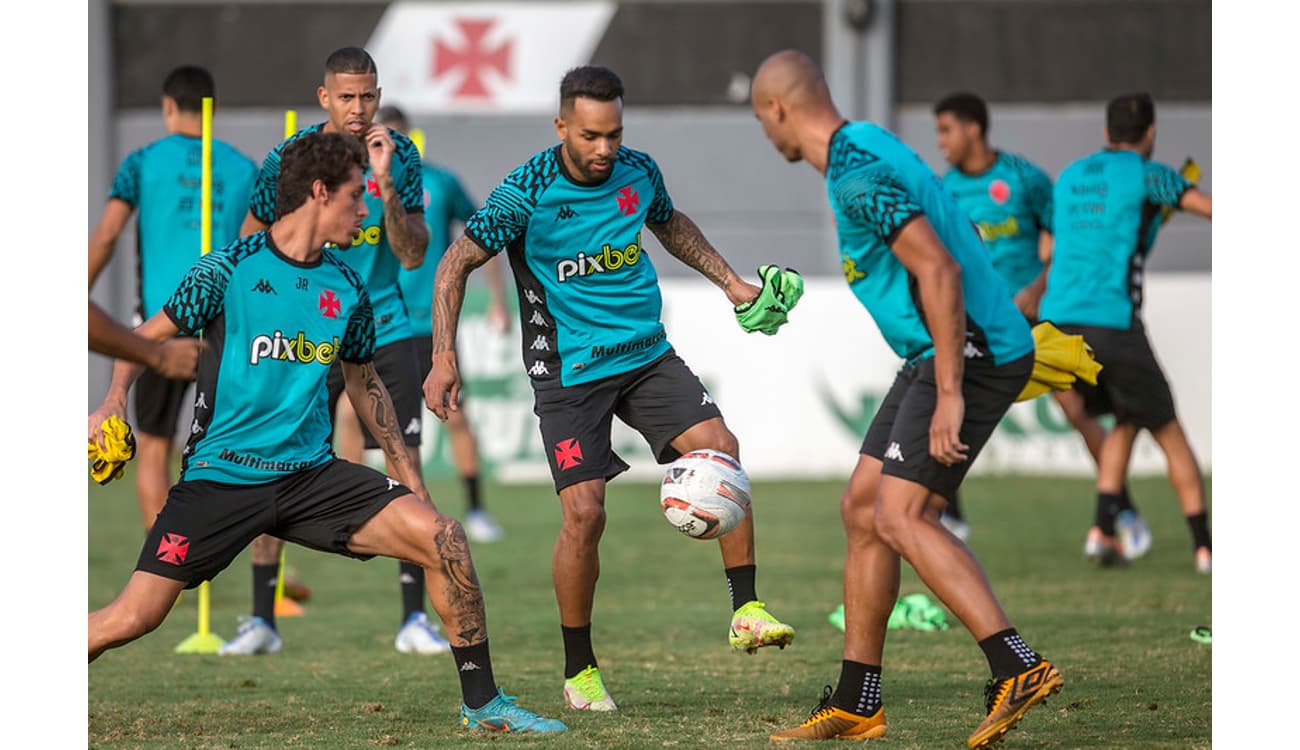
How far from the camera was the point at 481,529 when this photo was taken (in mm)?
12305

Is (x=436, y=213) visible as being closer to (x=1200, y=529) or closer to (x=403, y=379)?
(x=403, y=379)

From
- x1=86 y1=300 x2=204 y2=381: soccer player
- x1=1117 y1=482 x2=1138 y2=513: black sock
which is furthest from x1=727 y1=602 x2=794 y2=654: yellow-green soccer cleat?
x1=1117 y1=482 x2=1138 y2=513: black sock

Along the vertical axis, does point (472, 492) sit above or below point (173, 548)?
below

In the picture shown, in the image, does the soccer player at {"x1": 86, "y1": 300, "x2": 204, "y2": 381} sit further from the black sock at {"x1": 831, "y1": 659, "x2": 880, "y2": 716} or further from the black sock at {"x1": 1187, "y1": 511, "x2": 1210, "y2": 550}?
the black sock at {"x1": 1187, "y1": 511, "x2": 1210, "y2": 550}

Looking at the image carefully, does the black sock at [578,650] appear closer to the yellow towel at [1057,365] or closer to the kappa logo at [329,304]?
the kappa logo at [329,304]

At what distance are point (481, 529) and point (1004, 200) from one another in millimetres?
4107

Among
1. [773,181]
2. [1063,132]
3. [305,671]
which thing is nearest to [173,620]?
[305,671]

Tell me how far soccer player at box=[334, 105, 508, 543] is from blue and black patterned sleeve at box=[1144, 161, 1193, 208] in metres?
4.02

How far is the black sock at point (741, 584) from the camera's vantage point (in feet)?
21.2

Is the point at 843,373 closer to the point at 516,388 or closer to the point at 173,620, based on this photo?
the point at 516,388

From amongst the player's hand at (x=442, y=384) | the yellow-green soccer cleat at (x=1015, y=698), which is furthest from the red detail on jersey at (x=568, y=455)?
the yellow-green soccer cleat at (x=1015, y=698)

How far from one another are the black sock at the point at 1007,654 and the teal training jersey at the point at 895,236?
2.92 feet

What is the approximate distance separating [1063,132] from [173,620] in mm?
12711

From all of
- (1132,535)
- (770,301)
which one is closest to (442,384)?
(770,301)
